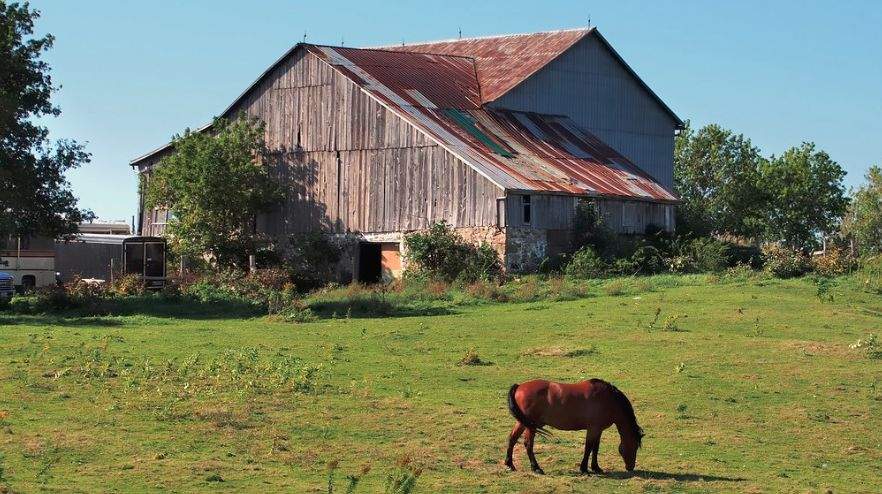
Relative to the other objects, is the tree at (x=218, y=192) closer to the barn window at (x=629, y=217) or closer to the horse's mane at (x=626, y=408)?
the barn window at (x=629, y=217)

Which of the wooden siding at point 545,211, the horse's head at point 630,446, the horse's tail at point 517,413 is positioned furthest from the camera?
the wooden siding at point 545,211

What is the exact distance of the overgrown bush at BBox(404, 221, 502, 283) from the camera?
4653 centimetres

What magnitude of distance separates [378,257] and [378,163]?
3526 mm

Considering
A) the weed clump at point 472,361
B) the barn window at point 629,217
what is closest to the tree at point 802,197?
the barn window at point 629,217

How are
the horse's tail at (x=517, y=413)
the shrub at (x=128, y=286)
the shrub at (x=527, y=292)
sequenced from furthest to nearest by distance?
the shrub at (x=128, y=286)
the shrub at (x=527, y=292)
the horse's tail at (x=517, y=413)

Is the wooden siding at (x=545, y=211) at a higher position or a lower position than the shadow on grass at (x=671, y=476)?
higher

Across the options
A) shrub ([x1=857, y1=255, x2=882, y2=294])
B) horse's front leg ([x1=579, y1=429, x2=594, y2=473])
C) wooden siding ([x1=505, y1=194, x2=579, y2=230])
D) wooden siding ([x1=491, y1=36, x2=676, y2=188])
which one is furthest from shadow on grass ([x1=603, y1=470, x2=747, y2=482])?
wooden siding ([x1=491, y1=36, x2=676, y2=188])

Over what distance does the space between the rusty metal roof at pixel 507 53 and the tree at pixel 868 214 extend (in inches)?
1434

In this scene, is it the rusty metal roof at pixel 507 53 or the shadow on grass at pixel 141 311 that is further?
the rusty metal roof at pixel 507 53

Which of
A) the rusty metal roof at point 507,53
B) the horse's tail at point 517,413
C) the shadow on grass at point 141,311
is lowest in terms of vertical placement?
the horse's tail at point 517,413

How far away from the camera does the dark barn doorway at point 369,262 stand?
5088cm

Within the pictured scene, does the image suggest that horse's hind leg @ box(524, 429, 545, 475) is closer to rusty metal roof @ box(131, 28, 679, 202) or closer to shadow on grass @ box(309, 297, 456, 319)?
shadow on grass @ box(309, 297, 456, 319)

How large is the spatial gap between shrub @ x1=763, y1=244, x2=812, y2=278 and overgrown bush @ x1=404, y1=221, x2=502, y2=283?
29.8ft

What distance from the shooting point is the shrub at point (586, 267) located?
46.1m
